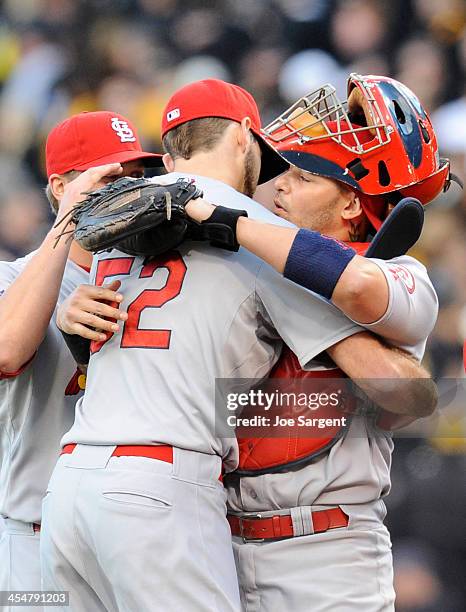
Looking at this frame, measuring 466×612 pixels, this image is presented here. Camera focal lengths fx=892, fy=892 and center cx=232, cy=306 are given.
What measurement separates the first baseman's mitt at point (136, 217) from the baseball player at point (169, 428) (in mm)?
74

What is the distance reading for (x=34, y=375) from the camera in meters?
2.16

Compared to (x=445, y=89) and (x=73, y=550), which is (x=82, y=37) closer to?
(x=445, y=89)

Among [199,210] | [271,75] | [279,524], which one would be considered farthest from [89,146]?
[271,75]

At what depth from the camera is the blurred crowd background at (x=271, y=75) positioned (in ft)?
11.1

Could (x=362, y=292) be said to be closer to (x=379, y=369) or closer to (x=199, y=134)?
(x=379, y=369)

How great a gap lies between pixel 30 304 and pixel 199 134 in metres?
0.52

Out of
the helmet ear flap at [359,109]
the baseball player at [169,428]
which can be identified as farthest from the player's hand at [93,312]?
the helmet ear flap at [359,109]

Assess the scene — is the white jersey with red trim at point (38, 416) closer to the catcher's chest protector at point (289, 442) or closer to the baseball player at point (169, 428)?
the baseball player at point (169, 428)

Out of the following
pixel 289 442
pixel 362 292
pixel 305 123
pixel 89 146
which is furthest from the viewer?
pixel 89 146

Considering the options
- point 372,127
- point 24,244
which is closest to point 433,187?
A: point 372,127

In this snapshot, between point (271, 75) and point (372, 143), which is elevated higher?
point (271, 75)

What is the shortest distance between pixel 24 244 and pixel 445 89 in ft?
6.39

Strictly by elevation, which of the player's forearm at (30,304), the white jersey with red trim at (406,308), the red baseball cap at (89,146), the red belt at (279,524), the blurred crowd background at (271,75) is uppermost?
the blurred crowd background at (271,75)

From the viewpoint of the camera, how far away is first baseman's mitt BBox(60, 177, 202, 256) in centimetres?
160
